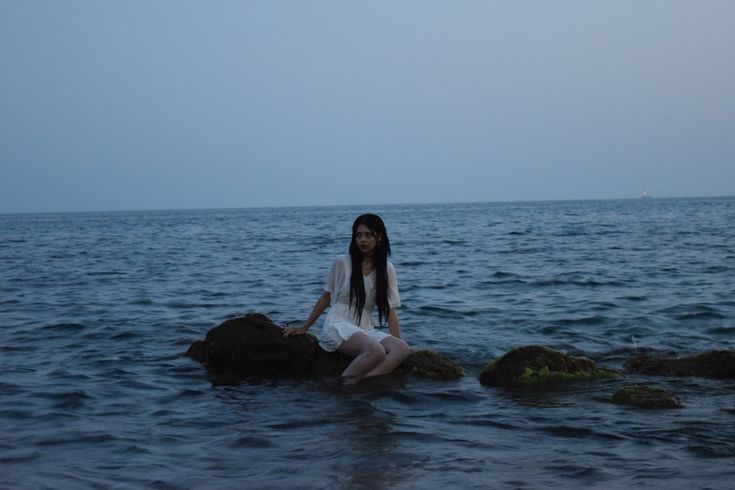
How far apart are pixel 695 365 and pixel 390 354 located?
10.8 ft

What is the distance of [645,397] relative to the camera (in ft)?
22.7

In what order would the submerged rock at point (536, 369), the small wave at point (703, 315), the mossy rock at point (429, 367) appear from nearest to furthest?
1. the submerged rock at point (536, 369)
2. the mossy rock at point (429, 367)
3. the small wave at point (703, 315)

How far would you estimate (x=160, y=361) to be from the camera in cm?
947

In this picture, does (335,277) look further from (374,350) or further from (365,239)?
(374,350)

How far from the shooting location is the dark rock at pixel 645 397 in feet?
22.4

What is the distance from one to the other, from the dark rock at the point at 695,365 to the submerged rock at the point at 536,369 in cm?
51

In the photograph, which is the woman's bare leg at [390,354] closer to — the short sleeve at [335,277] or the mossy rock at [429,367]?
the mossy rock at [429,367]

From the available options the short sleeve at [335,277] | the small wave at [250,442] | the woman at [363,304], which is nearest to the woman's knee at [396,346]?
the woman at [363,304]

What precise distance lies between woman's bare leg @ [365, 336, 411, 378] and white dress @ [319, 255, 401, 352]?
8 cm

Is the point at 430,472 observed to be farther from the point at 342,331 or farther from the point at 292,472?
the point at 342,331

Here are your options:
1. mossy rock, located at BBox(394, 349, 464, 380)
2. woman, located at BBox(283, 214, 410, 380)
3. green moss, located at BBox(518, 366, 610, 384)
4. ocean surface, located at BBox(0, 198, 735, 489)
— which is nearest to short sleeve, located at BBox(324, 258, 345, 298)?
woman, located at BBox(283, 214, 410, 380)

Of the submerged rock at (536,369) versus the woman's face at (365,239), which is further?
the submerged rock at (536,369)

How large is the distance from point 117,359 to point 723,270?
15250 millimetres

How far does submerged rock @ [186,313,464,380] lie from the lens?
8.65m
